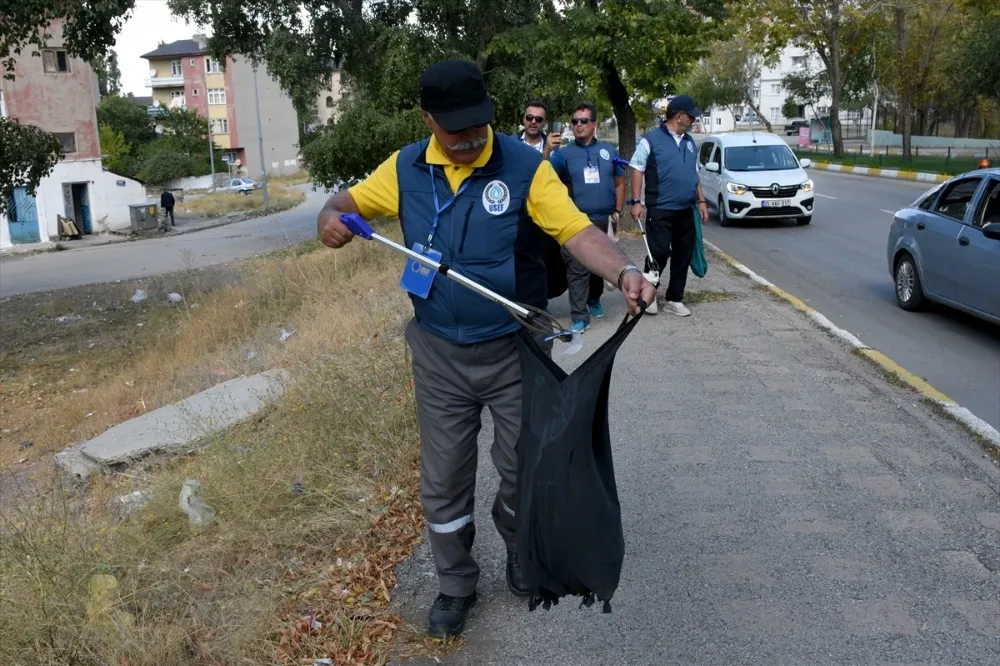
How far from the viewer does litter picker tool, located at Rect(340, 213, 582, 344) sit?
10.8ft

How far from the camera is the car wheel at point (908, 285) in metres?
10.2

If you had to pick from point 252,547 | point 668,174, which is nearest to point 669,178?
point 668,174

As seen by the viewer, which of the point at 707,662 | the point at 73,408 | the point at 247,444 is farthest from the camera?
the point at 73,408

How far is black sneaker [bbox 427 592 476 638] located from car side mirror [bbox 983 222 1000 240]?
22.0ft

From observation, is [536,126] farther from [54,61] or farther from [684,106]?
[54,61]

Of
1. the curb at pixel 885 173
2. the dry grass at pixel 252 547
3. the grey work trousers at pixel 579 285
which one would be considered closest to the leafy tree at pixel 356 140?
the grey work trousers at pixel 579 285

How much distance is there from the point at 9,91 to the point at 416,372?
4170 cm

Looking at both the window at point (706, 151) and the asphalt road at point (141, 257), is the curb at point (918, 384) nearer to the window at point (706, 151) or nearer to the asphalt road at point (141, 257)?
the window at point (706, 151)

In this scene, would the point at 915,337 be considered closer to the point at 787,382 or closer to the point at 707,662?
Result: the point at 787,382

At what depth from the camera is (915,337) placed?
9.32 m

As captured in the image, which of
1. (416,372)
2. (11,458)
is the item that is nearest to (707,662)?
(416,372)

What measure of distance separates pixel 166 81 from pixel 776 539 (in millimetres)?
112788

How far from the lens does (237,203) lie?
58.7 meters

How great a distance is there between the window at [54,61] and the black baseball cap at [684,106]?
3854 centimetres
